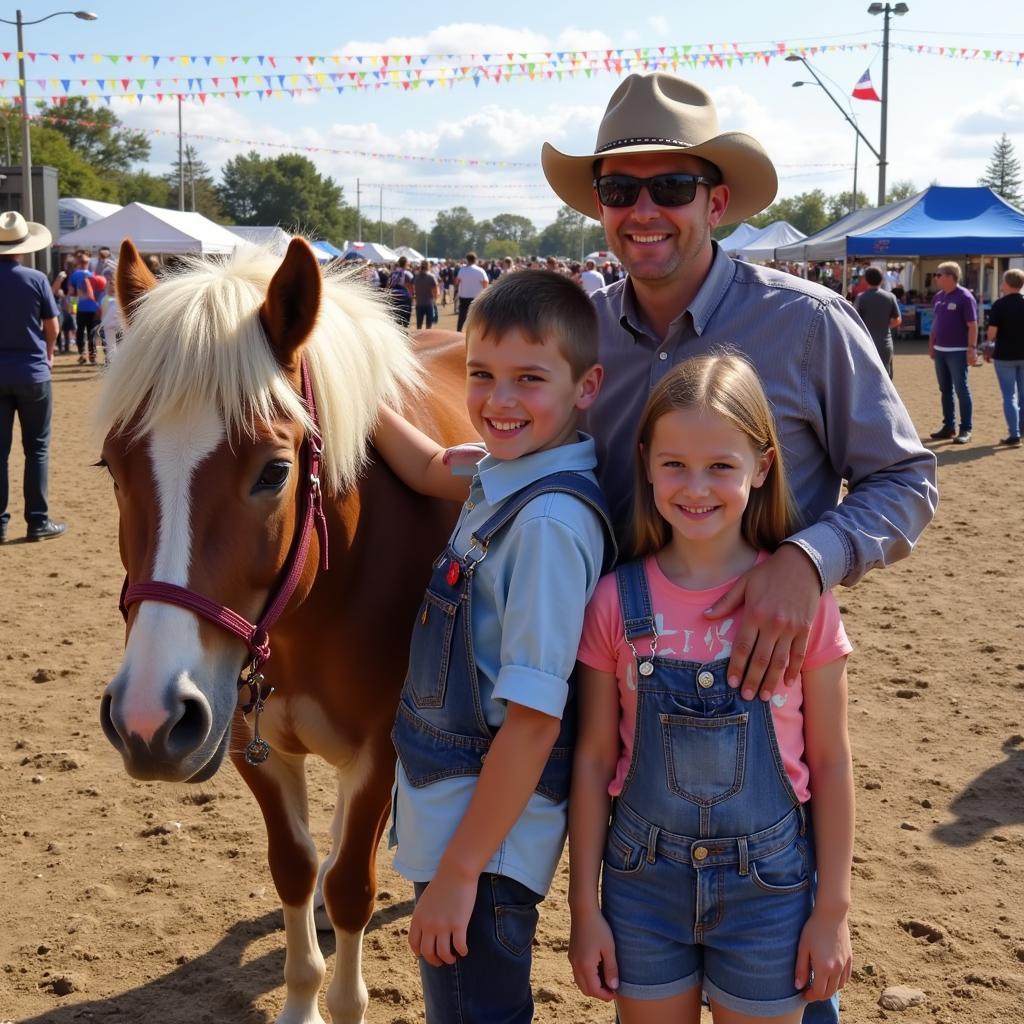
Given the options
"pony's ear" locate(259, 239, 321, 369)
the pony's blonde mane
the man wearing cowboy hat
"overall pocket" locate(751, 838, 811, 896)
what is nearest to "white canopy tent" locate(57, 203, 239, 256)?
the man wearing cowboy hat

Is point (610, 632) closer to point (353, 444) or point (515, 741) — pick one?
point (515, 741)

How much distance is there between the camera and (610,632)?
1.84 meters

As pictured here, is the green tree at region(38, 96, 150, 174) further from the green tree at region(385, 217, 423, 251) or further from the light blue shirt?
the light blue shirt

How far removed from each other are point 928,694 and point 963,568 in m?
2.27

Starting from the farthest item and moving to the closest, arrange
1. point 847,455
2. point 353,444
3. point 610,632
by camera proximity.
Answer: point 353,444, point 847,455, point 610,632

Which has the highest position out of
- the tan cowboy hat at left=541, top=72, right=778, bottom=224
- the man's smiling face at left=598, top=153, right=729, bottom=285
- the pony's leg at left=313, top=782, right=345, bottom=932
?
the tan cowboy hat at left=541, top=72, right=778, bottom=224

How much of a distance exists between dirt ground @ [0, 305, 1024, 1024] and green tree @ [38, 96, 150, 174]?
78.7m

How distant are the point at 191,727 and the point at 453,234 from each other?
16120cm

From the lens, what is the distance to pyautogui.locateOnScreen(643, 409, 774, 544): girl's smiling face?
5.91 ft

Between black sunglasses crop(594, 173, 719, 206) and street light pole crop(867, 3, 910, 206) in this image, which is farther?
street light pole crop(867, 3, 910, 206)

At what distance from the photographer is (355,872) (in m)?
2.71

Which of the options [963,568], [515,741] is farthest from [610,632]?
[963,568]

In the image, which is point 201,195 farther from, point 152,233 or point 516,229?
point 516,229

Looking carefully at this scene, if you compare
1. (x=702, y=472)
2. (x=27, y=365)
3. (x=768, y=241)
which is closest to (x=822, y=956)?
(x=702, y=472)
